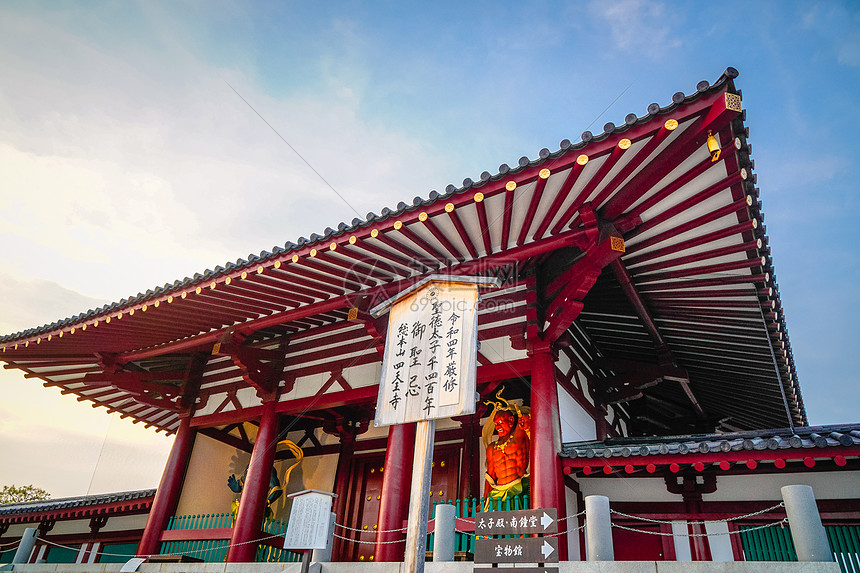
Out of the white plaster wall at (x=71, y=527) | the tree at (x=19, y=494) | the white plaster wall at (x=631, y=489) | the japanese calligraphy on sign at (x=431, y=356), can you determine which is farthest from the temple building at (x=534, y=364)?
the tree at (x=19, y=494)

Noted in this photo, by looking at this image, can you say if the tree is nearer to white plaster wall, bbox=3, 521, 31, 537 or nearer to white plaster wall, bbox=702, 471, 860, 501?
white plaster wall, bbox=3, 521, 31, 537

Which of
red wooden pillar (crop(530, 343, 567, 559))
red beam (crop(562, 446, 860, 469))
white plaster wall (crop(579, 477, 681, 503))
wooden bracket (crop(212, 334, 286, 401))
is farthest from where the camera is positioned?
wooden bracket (crop(212, 334, 286, 401))

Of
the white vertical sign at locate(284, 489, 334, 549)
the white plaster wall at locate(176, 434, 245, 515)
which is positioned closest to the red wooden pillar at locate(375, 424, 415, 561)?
the white vertical sign at locate(284, 489, 334, 549)

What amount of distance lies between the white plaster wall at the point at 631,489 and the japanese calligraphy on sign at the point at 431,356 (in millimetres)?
4124

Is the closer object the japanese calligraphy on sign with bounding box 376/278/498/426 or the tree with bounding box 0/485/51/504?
the japanese calligraphy on sign with bounding box 376/278/498/426

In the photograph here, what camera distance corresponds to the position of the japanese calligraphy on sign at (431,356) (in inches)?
188

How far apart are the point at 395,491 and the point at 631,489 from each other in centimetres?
327

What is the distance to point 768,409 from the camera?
10961 millimetres

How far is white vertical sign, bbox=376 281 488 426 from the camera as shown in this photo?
188 inches

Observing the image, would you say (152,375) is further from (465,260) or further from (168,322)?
(465,260)

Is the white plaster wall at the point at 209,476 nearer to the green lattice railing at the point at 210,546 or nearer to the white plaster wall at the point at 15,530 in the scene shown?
the green lattice railing at the point at 210,546

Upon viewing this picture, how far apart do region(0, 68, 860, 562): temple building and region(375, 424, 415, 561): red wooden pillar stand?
3 centimetres

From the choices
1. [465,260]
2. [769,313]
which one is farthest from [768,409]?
[465,260]

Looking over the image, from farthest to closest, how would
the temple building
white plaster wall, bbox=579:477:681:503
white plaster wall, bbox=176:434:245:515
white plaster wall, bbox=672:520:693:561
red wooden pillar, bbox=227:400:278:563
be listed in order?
white plaster wall, bbox=176:434:245:515, red wooden pillar, bbox=227:400:278:563, white plaster wall, bbox=579:477:681:503, white plaster wall, bbox=672:520:693:561, the temple building
